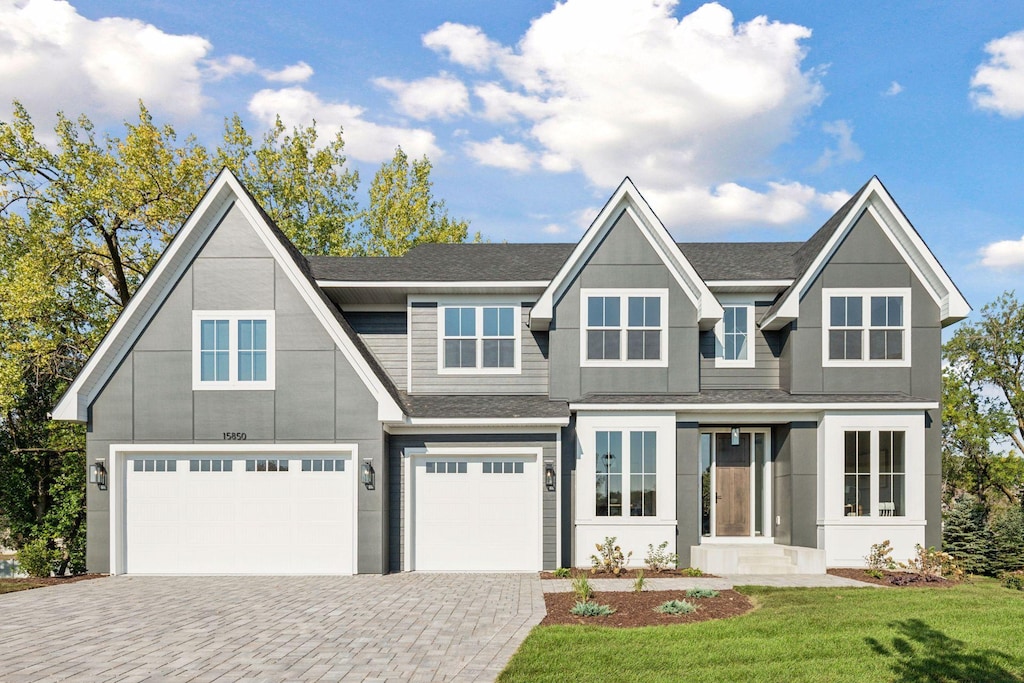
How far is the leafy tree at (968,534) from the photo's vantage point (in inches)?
686

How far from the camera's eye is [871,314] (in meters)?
16.3

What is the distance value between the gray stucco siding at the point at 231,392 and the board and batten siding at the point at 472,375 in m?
2.27

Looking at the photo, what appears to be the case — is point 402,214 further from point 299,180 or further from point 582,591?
point 582,591

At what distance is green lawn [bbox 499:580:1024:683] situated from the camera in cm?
754

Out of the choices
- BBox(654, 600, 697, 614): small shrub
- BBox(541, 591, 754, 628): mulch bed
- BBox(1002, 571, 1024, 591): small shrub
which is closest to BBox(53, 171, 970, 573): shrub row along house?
BBox(1002, 571, 1024, 591): small shrub

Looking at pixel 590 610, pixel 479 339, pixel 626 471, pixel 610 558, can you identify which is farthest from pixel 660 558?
pixel 479 339

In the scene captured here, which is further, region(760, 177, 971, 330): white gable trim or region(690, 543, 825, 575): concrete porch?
region(760, 177, 971, 330): white gable trim

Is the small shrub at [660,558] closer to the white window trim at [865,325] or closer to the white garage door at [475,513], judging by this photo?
the white garage door at [475,513]

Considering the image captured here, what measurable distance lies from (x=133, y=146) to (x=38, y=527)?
14248mm

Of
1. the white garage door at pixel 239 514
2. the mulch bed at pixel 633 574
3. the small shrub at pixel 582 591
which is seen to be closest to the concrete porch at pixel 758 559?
the mulch bed at pixel 633 574

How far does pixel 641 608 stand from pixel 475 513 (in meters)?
5.28

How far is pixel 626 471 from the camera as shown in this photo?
607 inches

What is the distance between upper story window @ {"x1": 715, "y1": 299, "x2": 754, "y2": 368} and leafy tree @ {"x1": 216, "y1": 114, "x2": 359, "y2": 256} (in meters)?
19.4

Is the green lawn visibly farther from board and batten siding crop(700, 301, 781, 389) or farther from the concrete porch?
board and batten siding crop(700, 301, 781, 389)
